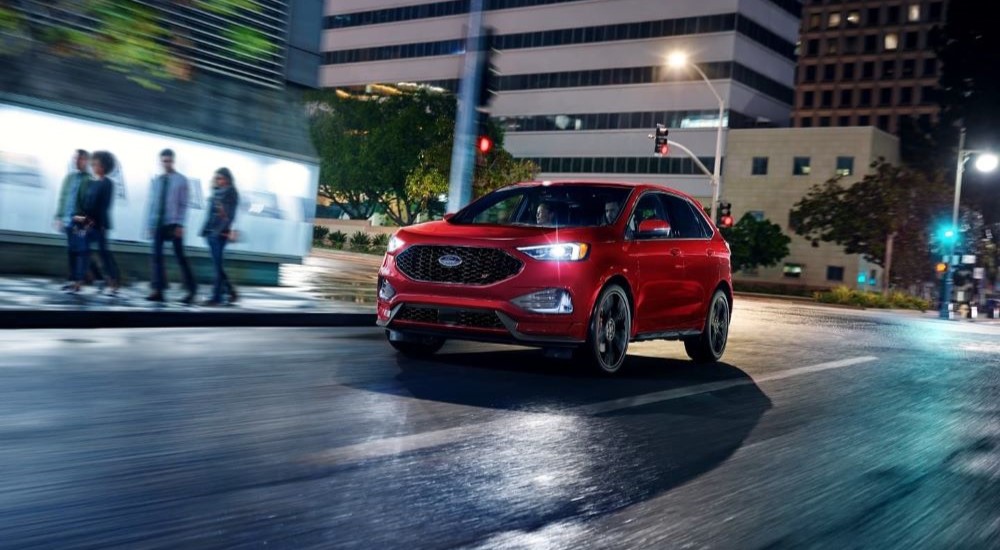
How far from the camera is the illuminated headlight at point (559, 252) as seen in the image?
27.6 feet

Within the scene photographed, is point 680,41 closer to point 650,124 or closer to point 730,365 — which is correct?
point 650,124

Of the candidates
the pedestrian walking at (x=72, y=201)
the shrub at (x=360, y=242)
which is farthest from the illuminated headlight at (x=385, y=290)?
the shrub at (x=360, y=242)

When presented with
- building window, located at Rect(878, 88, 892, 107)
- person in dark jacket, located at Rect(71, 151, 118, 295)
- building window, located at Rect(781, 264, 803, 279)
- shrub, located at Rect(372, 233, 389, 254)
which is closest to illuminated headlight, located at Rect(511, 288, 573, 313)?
person in dark jacket, located at Rect(71, 151, 118, 295)

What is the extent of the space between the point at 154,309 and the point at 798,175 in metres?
64.3

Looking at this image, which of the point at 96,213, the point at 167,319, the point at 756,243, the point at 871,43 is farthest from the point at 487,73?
the point at 871,43

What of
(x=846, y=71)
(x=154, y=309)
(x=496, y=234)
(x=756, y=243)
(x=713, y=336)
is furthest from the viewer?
(x=846, y=71)

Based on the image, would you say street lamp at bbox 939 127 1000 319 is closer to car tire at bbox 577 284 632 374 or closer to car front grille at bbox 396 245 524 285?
car tire at bbox 577 284 632 374

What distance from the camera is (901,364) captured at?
12250mm

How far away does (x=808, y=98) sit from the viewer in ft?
370

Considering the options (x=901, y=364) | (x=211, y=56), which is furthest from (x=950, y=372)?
(x=211, y=56)

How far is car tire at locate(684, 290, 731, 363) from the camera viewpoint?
1091cm

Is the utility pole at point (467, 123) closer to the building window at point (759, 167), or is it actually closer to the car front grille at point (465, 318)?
the car front grille at point (465, 318)

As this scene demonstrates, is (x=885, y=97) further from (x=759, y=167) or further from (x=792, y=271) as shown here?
(x=792, y=271)

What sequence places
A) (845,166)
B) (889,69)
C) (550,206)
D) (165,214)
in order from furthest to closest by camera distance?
(889,69) → (845,166) → (165,214) → (550,206)
